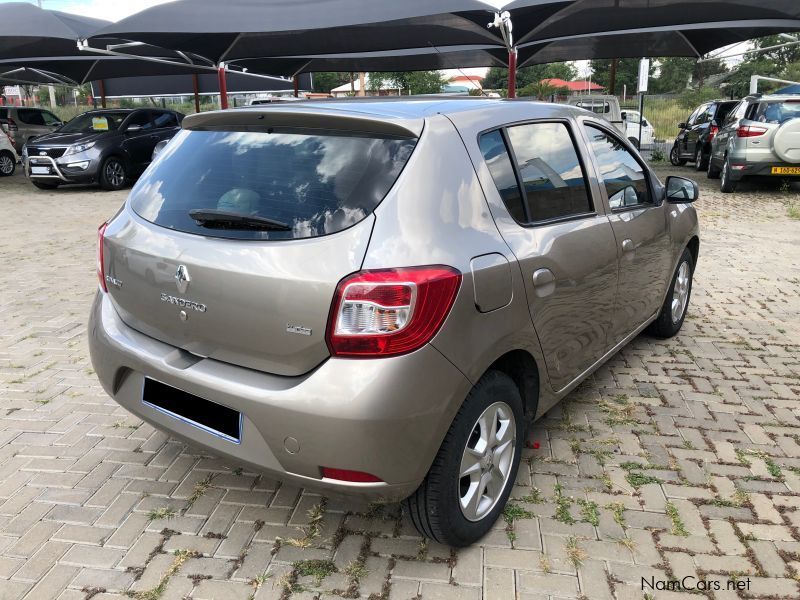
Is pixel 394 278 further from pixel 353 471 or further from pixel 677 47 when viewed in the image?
pixel 677 47

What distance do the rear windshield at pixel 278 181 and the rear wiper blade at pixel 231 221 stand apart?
0.01 m

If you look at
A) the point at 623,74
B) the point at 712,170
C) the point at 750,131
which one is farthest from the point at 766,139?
the point at 623,74

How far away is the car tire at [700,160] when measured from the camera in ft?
53.7

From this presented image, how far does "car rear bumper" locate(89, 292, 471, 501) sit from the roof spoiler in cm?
81

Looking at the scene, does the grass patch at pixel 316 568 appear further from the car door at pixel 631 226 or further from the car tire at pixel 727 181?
the car tire at pixel 727 181

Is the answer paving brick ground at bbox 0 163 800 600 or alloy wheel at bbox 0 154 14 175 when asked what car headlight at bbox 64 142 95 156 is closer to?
alloy wheel at bbox 0 154 14 175

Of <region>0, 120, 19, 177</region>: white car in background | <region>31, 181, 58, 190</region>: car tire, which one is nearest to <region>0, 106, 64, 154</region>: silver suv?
<region>0, 120, 19, 177</region>: white car in background

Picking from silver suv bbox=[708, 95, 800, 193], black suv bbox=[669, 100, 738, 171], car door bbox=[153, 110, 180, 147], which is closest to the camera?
silver suv bbox=[708, 95, 800, 193]

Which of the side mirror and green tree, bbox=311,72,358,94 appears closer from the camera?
the side mirror

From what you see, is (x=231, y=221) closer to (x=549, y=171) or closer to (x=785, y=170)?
(x=549, y=171)

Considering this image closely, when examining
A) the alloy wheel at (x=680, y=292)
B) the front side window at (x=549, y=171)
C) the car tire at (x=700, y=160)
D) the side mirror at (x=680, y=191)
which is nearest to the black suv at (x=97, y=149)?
the alloy wheel at (x=680, y=292)

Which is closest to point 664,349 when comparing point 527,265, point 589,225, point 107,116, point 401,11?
point 589,225

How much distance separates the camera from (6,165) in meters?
17.0

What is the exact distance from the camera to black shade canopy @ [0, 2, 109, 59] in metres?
14.2
